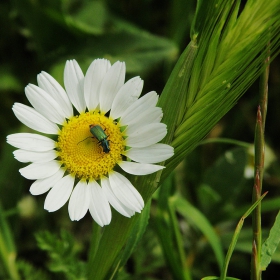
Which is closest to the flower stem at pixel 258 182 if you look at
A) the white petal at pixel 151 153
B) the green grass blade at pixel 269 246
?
the green grass blade at pixel 269 246

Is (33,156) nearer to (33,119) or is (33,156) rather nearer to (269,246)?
(33,119)

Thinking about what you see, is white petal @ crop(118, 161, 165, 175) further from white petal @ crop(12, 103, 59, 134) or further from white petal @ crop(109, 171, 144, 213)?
white petal @ crop(12, 103, 59, 134)

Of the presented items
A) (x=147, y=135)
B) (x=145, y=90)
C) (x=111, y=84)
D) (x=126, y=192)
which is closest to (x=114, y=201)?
(x=126, y=192)

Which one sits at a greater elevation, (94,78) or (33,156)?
(94,78)

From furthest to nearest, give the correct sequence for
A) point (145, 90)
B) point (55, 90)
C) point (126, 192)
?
point (145, 90) < point (55, 90) < point (126, 192)

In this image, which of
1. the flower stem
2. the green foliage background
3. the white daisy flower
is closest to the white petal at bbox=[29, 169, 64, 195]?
the white daisy flower

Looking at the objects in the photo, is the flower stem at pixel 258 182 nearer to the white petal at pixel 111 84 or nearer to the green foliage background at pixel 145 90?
the white petal at pixel 111 84

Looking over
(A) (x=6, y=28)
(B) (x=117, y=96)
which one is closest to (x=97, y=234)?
(B) (x=117, y=96)
